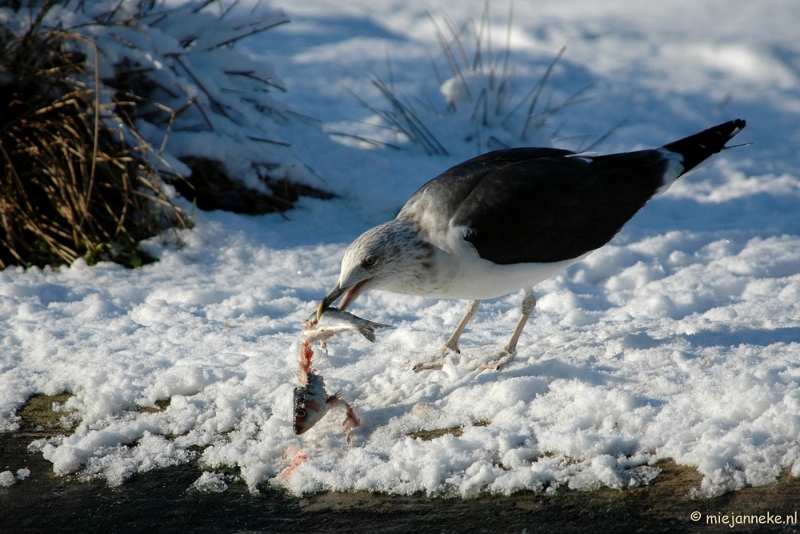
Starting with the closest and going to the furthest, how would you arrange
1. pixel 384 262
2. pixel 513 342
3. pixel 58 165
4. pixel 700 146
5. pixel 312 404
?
pixel 312 404 → pixel 384 262 → pixel 513 342 → pixel 700 146 → pixel 58 165

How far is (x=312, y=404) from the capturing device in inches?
115

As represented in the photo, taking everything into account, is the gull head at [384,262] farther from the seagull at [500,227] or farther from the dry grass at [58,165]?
the dry grass at [58,165]

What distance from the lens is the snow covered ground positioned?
272 centimetres

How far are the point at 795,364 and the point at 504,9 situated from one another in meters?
8.69

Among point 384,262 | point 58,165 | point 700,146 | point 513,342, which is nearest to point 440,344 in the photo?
point 513,342

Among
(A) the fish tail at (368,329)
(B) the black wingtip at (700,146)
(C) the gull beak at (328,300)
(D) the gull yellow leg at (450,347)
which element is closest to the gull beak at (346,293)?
(C) the gull beak at (328,300)

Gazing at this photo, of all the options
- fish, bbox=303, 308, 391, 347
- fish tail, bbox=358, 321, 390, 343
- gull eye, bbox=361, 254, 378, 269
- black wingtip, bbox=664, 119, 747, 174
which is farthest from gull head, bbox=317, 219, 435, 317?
black wingtip, bbox=664, 119, 747, 174

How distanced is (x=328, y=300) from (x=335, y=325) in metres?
0.19

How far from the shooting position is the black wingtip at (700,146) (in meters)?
4.09

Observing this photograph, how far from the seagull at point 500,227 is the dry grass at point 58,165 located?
6.59ft

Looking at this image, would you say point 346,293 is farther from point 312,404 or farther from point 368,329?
point 312,404

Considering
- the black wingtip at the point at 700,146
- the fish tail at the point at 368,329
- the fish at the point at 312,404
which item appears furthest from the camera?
the black wingtip at the point at 700,146

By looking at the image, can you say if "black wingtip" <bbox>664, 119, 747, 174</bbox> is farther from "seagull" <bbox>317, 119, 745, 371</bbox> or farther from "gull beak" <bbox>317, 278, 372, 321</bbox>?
"gull beak" <bbox>317, 278, 372, 321</bbox>

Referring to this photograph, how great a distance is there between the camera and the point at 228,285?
4.62m
